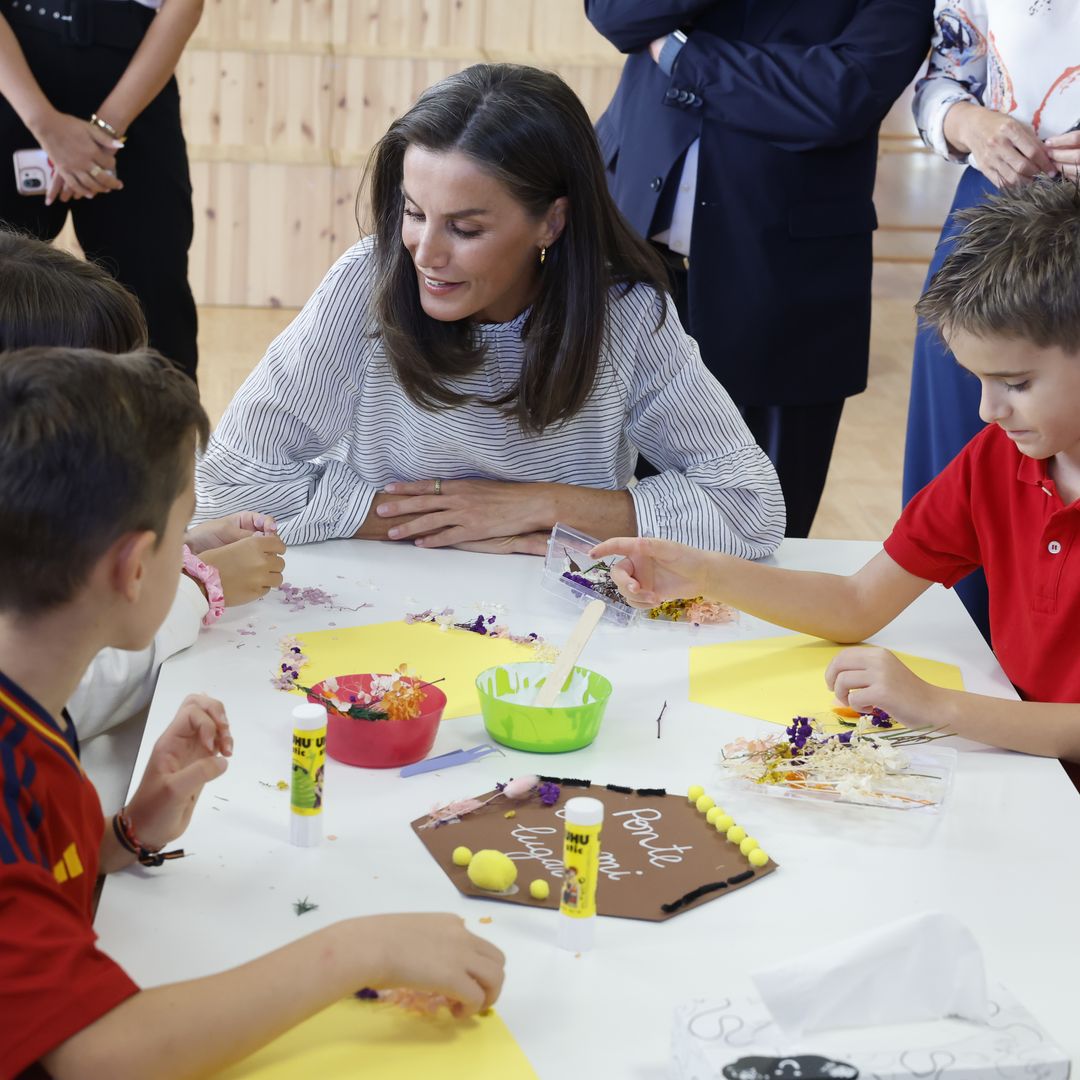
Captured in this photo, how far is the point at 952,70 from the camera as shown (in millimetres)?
2348

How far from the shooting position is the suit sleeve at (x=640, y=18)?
2.49 meters

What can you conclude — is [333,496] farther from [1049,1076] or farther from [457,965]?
[1049,1076]

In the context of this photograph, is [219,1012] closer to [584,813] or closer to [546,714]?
[584,813]

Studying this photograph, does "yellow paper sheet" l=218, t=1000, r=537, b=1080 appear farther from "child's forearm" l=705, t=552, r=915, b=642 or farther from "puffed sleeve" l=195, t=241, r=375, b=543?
"puffed sleeve" l=195, t=241, r=375, b=543

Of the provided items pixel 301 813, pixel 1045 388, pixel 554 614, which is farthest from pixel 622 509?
pixel 301 813

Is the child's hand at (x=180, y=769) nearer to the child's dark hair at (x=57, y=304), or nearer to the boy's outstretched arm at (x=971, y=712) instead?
the child's dark hair at (x=57, y=304)

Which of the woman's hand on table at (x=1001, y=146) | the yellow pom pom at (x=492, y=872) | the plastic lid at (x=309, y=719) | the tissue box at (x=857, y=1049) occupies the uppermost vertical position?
the woman's hand on table at (x=1001, y=146)

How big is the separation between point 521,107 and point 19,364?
1.00 metres

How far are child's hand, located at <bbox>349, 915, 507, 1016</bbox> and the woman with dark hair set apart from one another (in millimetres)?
955

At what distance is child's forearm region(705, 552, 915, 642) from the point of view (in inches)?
66.6

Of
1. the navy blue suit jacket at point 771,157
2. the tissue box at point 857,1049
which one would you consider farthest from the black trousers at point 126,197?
the tissue box at point 857,1049

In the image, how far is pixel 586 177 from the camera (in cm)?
190

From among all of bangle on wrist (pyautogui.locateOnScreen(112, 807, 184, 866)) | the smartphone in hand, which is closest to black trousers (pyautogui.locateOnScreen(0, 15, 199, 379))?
the smartphone in hand

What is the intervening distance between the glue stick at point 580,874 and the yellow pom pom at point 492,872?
0.23 feet
